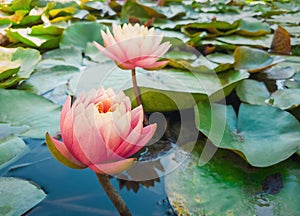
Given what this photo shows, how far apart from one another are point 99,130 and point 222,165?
38 cm

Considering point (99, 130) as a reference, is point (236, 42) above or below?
below

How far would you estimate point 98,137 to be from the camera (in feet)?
1.50

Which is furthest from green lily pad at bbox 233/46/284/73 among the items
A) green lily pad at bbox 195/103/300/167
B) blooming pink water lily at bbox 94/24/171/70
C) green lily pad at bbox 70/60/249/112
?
blooming pink water lily at bbox 94/24/171/70

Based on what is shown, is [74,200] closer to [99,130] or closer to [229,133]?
[99,130]

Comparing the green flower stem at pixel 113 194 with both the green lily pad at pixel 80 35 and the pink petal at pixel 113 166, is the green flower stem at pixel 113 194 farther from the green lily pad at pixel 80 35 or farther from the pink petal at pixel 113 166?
the green lily pad at pixel 80 35

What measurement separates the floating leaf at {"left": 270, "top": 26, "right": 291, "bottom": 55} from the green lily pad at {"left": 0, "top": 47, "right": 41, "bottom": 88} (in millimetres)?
1133

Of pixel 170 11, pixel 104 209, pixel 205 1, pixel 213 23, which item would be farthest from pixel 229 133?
pixel 205 1

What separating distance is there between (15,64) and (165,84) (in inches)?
21.6

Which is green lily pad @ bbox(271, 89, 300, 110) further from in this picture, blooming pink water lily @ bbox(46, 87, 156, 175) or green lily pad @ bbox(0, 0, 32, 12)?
green lily pad @ bbox(0, 0, 32, 12)

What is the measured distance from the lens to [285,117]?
2.69ft

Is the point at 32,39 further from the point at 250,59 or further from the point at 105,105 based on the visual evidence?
the point at 105,105

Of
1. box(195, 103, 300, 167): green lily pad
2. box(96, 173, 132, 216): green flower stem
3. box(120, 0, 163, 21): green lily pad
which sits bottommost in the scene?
box(120, 0, 163, 21): green lily pad

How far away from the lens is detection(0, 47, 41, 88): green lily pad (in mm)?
1030

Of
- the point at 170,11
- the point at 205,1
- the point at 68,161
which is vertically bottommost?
the point at 205,1
